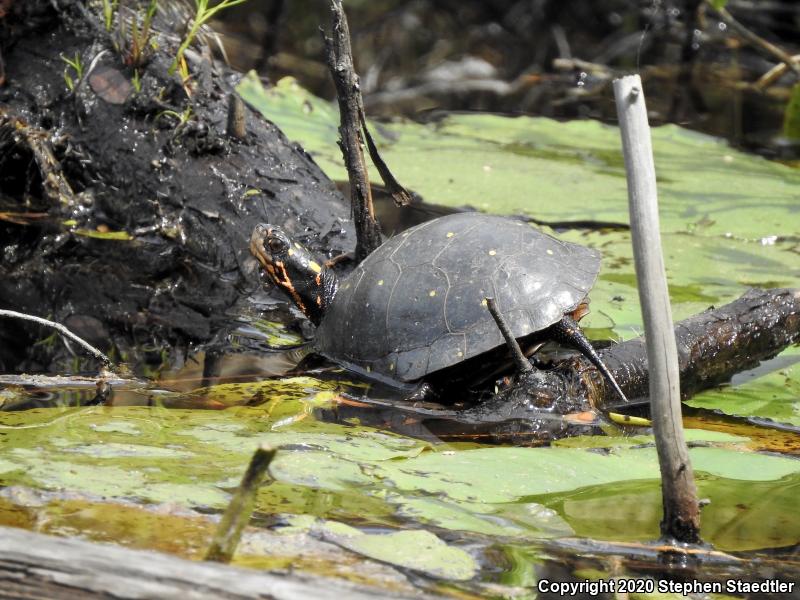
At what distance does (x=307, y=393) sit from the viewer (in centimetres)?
338

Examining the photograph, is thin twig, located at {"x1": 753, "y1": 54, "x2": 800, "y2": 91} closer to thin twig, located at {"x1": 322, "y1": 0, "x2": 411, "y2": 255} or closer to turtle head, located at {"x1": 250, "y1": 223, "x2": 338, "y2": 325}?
thin twig, located at {"x1": 322, "y1": 0, "x2": 411, "y2": 255}

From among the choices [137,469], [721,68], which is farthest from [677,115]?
[137,469]

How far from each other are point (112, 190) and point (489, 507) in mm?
3497

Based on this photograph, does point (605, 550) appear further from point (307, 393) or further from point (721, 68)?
point (721, 68)

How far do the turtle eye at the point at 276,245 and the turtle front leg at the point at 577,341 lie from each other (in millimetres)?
1308

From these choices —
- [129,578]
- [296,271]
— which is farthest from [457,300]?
[129,578]

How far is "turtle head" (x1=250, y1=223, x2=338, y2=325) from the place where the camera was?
4.06 metres

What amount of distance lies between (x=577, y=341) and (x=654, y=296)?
1.28 metres

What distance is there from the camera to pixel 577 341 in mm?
3299

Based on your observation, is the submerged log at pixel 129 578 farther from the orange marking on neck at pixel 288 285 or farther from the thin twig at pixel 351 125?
the thin twig at pixel 351 125

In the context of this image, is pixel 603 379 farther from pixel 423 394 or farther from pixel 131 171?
pixel 131 171

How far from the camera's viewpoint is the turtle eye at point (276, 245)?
4.17 m

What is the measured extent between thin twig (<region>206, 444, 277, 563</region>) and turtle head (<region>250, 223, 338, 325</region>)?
7.20ft

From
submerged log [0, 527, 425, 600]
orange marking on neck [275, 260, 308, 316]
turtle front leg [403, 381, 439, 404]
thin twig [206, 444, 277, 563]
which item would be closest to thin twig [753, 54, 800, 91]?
orange marking on neck [275, 260, 308, 316]
